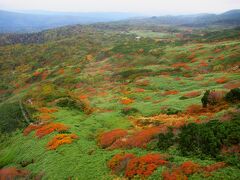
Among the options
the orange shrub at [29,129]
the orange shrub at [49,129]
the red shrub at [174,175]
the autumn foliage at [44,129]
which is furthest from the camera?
the orange shrub at [29,129]

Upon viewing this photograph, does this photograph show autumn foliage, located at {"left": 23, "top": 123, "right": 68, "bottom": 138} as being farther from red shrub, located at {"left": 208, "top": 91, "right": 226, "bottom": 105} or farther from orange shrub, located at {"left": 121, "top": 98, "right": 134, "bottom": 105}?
red shrub, located at {"left": 208, "top": 91, "right": 226, "bottom": 105}

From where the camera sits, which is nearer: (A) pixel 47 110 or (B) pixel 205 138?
(B) pixel 205 138

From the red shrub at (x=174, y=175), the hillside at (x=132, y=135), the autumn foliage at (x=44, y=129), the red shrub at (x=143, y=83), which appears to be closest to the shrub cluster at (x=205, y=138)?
the hillside at (x=132, y=135)

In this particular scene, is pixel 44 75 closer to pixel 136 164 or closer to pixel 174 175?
pixel 136 164

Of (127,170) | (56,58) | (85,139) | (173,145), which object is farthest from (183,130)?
(56,58)

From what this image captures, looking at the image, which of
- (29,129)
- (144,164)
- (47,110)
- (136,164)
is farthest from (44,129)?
(144,164)

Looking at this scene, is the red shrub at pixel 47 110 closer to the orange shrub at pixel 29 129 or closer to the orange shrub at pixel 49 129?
the orange shrub at pixel 29 129
